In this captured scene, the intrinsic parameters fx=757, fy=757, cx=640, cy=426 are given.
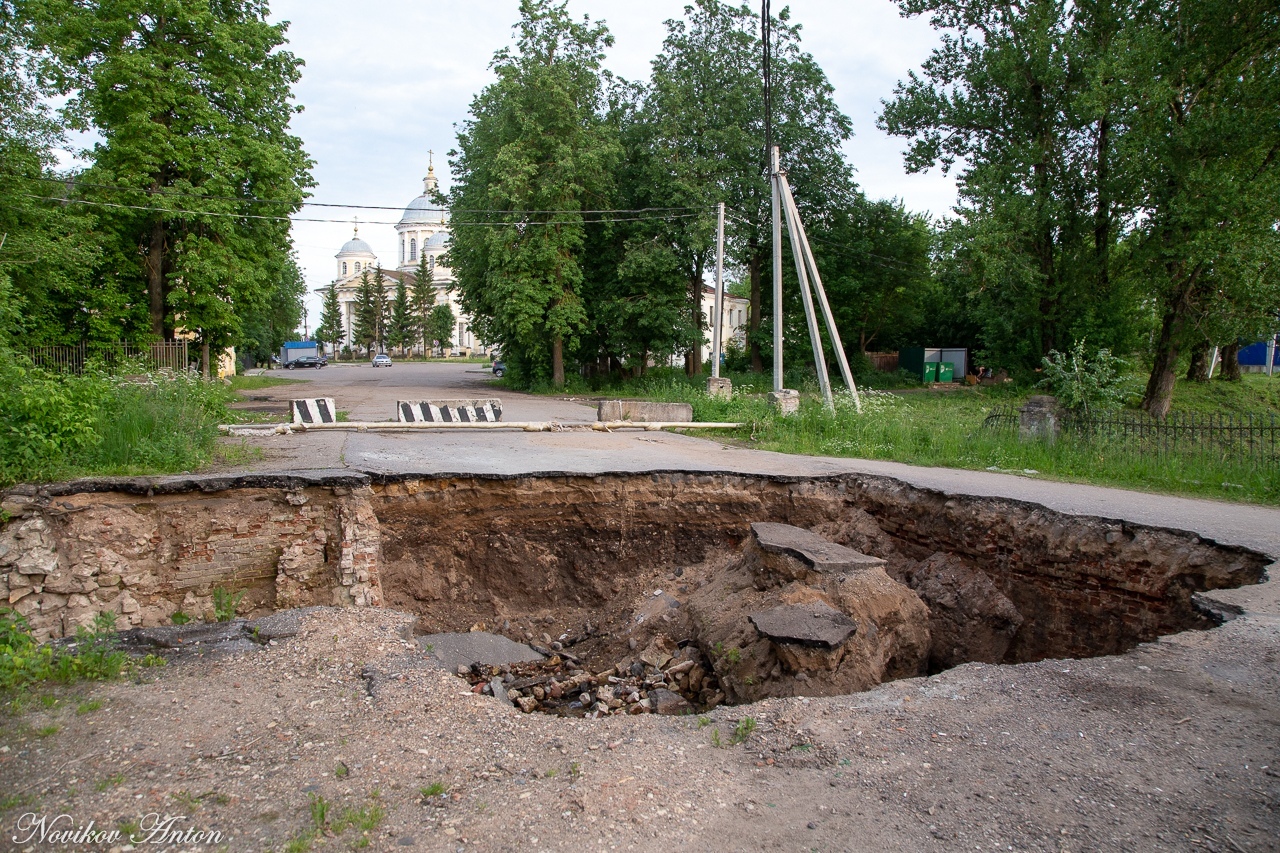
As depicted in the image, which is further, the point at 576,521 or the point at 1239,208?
the point at 1239,208

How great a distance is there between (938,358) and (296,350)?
2327 inches

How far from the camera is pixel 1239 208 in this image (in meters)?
17.0

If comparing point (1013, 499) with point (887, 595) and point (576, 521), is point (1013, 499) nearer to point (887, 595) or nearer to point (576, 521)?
point (887, 595)

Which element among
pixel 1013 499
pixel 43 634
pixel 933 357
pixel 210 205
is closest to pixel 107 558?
pixel 43 634

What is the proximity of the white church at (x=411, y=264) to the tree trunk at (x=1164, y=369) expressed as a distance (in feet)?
224

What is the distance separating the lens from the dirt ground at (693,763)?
9.56ft

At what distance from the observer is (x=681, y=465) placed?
9383 millimetres

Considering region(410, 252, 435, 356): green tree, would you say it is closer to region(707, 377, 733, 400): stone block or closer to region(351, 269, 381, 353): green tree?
region(351, 269, 381, 353): green tree

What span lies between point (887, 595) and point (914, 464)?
446 centimetres

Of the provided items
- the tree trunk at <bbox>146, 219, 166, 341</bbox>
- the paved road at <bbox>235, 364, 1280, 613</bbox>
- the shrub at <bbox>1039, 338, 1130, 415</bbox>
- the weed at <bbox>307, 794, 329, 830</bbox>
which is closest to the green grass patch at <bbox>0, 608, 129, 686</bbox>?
the weed at <bbox>307, 794, 329, 830</bbox>

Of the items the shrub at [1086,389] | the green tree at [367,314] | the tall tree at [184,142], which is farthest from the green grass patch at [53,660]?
the green tree at [367,314]

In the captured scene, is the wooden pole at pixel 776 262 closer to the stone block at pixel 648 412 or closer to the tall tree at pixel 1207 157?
the stone block at pixel 648 412

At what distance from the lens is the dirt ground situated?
2.91 metres

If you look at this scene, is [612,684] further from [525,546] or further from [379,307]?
[379,307]
